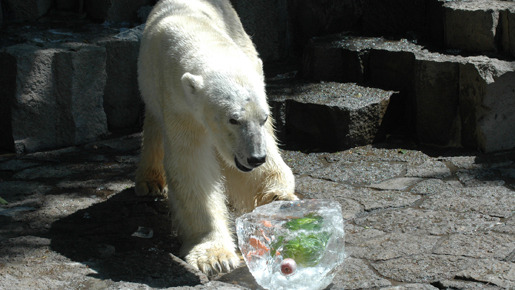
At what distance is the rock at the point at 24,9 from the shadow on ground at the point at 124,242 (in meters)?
2.64

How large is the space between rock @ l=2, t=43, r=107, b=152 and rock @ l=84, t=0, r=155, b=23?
0.90 m

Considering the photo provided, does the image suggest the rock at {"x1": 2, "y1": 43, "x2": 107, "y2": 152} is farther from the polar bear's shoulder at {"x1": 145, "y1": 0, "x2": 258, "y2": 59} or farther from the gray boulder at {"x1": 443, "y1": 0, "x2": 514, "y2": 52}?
the gray boulder at {"x1": 443, "y1": 0, "x2": 514, "y2": 52}

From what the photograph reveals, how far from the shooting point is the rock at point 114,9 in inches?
277

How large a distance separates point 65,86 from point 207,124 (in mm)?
2756

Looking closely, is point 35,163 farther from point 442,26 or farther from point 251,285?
point 442,26

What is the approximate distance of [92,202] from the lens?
497 cm

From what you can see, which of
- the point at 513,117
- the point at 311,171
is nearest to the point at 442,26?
the point at 513,117

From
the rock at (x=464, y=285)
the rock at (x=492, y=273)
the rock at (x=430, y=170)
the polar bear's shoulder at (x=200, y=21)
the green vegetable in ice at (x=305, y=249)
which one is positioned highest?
the polar bear's shoulder at (x=200, y=21)

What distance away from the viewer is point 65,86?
6105mm

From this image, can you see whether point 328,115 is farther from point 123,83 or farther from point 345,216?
point 123,83

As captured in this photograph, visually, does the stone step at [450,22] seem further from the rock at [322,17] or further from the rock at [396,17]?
the rock at [322,17]

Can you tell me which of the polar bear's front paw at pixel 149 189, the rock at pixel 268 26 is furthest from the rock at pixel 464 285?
the rock at pixel 268 26

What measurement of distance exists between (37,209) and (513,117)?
3.68 m

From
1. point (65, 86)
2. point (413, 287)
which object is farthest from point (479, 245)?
point (65, 86)
